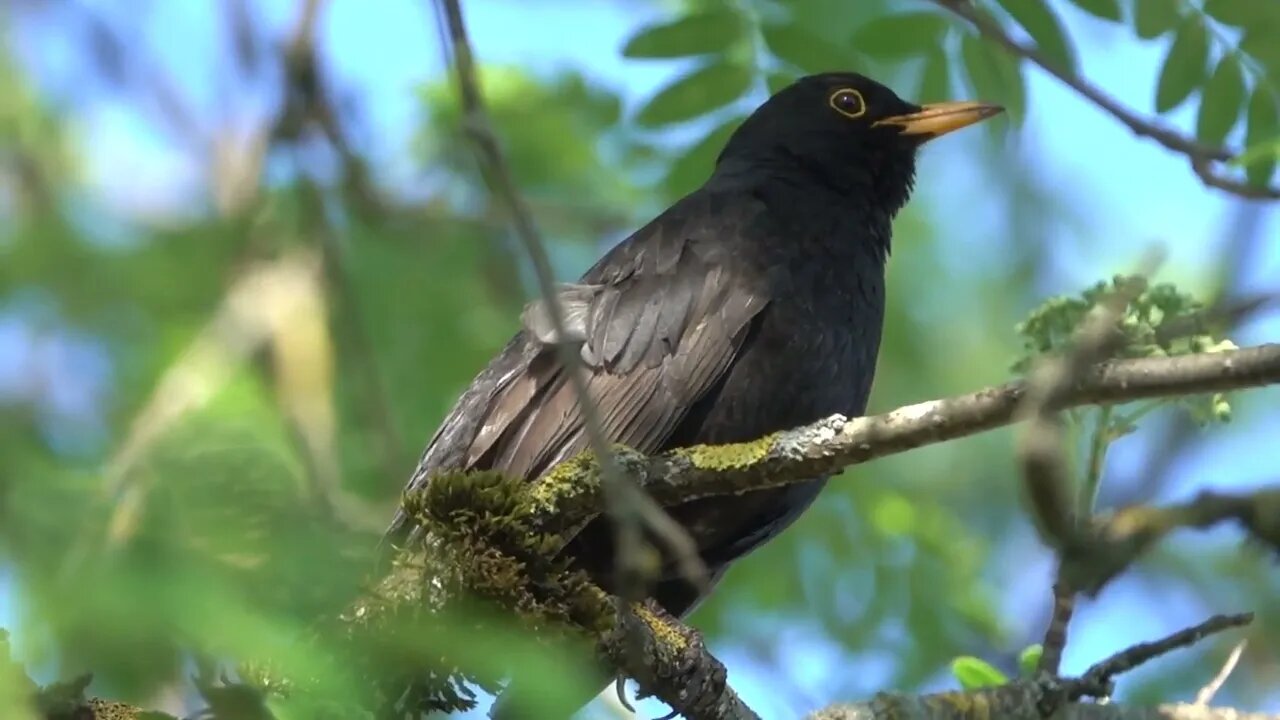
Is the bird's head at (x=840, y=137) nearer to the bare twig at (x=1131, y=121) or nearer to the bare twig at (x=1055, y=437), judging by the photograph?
the bare twig at (x=1131, y=121)

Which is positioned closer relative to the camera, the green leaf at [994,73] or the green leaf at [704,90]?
the green leaf at [994,73]

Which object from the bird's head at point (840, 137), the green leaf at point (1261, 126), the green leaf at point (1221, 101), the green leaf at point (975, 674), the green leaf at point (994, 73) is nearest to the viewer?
the green leaf at point (975, 674)

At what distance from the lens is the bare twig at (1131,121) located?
4461 mm

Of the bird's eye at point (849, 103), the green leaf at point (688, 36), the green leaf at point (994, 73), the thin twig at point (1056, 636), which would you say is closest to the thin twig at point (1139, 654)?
the thin twig at point (1056, 636)

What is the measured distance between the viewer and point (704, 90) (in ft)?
19.9

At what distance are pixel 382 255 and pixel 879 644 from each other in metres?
3.37

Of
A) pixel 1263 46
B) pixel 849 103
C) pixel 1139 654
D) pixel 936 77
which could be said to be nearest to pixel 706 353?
pixel 936 77

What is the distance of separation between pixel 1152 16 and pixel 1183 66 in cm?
22

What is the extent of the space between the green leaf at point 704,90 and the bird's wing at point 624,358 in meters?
0.50

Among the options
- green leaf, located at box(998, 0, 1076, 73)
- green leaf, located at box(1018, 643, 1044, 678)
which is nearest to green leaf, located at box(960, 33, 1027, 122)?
green leaf, located at box(998, 0, 1076, 73)

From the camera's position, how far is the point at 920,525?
698 centimetres

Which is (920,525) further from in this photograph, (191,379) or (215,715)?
(215,715)

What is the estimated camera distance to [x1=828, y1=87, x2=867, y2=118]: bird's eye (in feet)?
21.7

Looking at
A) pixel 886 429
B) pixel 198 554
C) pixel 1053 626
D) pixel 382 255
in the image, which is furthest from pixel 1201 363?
pixel 382 255
